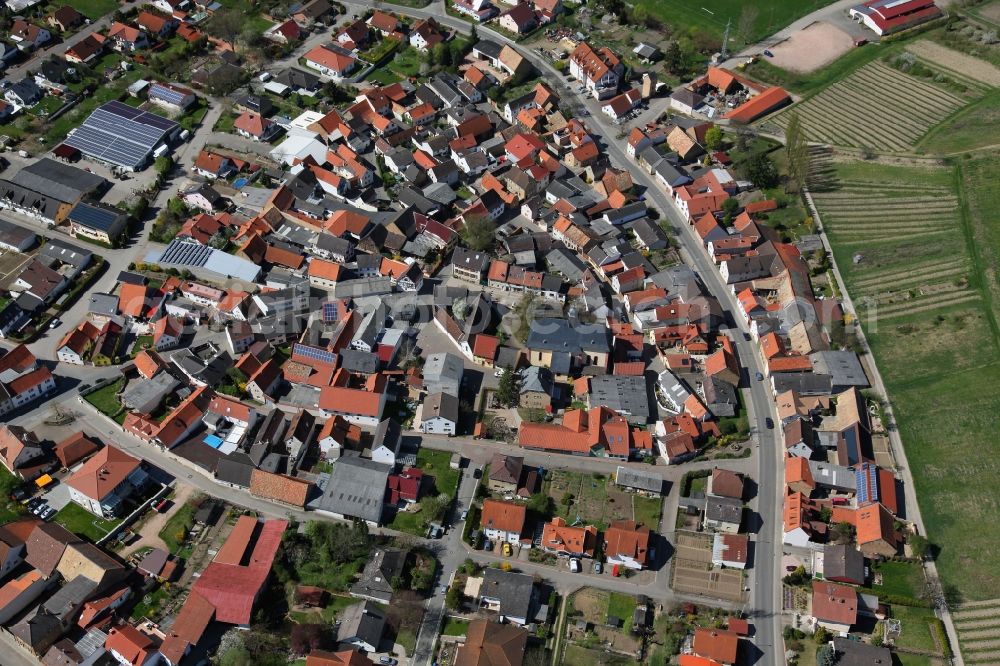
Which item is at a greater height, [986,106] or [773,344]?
[986,106]

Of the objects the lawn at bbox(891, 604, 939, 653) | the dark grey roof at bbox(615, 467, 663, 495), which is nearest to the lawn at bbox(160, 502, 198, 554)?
the dark grey roof at bbox(615, 467, 663, 495)

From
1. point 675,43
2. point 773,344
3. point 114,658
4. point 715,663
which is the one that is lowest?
point 114,658

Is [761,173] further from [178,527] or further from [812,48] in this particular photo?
[178,527]

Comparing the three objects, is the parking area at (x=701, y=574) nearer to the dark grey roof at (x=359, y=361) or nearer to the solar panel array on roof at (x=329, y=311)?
the dark grey roof at (x=359, y=361)

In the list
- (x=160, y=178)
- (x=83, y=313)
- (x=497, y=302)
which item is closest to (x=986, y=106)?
(x=497, y=302)

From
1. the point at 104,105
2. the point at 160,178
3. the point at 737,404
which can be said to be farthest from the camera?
the point at 104,105

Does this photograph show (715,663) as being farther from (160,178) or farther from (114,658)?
(160,178)

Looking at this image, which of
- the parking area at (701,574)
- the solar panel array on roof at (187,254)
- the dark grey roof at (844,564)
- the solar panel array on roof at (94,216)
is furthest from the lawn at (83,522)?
the dark grey roof at (844,564)

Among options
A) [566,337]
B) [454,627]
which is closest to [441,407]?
[566,337]

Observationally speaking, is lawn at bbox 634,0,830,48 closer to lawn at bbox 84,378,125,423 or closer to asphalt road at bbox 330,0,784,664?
asphalt road at bbox 330,0,784,664
